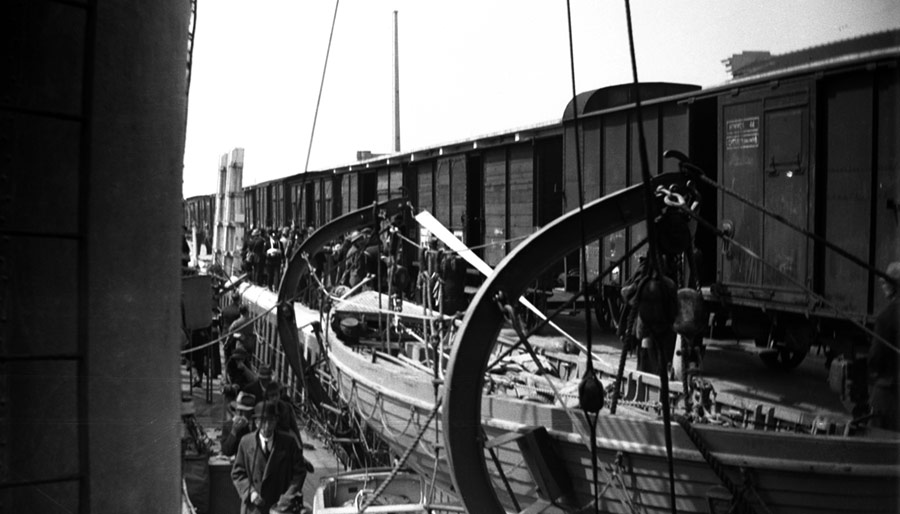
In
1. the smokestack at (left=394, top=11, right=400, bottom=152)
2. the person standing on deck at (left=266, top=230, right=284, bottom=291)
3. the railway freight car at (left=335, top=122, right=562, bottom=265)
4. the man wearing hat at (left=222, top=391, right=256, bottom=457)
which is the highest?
the smokestack at (left=394, top=11, right=400, bottom=152)

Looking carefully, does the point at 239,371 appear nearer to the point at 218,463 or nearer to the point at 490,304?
the point at 218,463

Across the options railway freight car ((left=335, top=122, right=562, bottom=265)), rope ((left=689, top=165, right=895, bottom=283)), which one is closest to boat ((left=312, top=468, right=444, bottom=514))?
rope ((left=689, top=165, right=895, bottom=283))

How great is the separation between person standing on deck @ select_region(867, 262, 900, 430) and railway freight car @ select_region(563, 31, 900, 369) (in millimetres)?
1810

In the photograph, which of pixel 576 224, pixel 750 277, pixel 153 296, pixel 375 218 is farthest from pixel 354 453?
pixel 153 296

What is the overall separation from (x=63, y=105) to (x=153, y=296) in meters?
0.66

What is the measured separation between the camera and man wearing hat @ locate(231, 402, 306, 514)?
23.6ft

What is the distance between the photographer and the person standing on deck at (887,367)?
583 centimetres

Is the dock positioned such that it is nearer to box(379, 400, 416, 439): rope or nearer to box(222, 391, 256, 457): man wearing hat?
box(222, 391, 256, 457): man wearing hat

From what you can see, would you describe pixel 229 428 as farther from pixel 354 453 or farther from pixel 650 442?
pixel 650 442

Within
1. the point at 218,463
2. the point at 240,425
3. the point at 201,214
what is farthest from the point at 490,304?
the point at 201,214

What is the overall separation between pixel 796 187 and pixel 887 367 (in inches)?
175

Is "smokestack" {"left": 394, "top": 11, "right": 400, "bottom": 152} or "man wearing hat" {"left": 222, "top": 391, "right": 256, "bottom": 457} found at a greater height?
"smokestack" {"left": 394, "top": 11, "right": 400, "bottom": 152}

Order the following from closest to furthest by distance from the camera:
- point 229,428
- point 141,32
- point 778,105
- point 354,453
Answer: point 141,32, point 229,428, point 778,105, point 354,453

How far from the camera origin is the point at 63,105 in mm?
2732
